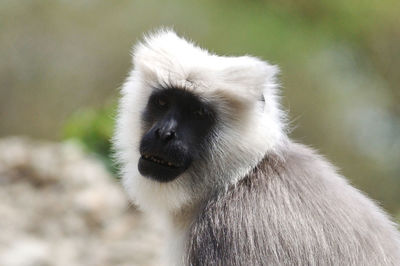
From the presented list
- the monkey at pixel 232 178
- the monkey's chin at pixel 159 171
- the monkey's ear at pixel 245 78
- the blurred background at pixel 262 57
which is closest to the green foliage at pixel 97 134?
the blurred background at pixel 262 57

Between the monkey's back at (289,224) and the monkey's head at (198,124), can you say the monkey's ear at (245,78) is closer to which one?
the monkey's head at (198,124)

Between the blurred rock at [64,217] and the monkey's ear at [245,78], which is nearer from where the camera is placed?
the monkey's ear at [245,78]

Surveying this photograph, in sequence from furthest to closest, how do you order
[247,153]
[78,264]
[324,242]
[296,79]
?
[296,79] < [78,264] < [247,153] < [324,242]

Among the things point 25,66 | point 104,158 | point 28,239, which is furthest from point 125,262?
point 25,66

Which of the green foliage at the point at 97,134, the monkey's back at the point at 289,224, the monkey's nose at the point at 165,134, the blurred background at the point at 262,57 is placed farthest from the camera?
the blurred background at the point at 262,57

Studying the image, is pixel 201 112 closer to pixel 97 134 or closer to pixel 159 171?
pixel 159 171

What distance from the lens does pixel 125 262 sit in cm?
922

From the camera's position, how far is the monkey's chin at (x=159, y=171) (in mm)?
5309

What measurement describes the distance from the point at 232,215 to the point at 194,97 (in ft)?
2.57

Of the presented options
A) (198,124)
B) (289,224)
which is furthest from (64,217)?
(289,224)

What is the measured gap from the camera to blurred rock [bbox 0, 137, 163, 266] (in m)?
9.21

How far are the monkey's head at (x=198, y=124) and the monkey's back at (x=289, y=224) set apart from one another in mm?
151

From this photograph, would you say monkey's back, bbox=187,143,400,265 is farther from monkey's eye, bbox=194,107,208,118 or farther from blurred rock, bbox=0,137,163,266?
blurred rock, bbox=0,137,163,266

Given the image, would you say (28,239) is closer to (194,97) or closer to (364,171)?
(194,97)
